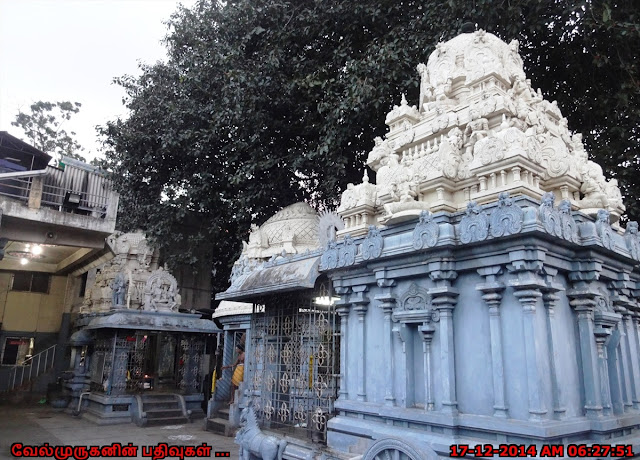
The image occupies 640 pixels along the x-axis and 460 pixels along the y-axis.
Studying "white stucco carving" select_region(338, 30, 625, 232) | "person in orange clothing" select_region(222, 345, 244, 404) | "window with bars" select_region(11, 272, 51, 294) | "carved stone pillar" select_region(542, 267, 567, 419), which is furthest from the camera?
"window with bars" select_region(11, 272, 51, 294)

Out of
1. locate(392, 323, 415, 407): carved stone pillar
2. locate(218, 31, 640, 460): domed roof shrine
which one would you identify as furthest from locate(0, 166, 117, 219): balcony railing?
locate(392, 323, 415, 407): carved stone pillar

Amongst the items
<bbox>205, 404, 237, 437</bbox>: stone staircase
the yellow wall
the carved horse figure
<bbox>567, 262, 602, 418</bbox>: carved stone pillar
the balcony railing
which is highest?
the balcony railing

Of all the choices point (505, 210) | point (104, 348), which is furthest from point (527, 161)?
point (104, 348)

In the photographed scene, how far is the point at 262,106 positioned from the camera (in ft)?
49.9

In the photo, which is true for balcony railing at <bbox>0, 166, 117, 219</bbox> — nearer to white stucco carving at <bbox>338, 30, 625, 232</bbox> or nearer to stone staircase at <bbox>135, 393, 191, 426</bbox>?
stone staircase at <bbox>135, 393, 191, 426</bbox>

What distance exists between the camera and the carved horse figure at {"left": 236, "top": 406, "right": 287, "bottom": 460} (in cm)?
713

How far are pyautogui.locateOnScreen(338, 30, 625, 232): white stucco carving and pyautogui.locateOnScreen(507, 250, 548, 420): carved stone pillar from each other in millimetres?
909

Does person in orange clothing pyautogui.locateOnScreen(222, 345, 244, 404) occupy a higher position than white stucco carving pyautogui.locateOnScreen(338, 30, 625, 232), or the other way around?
white stucco carving pyautogui.locateOnScreen(338, 30, 625, 232)

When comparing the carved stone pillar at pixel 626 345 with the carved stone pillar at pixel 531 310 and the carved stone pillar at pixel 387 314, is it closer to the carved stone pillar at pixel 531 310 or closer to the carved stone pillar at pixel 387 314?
the carved stone pillar at pixel 531 310

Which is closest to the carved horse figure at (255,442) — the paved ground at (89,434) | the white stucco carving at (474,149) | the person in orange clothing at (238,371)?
the paved ground at (89,434)

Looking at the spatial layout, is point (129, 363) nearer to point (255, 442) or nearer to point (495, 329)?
point (255, 442)

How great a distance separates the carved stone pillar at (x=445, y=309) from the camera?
5285 millimetres

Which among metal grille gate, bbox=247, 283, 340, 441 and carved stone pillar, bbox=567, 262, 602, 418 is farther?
metal grille gate, bbox=247, 283, 340, 441

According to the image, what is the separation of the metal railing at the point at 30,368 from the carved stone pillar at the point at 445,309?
22.1 metres
